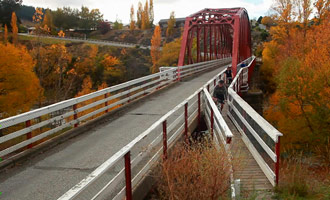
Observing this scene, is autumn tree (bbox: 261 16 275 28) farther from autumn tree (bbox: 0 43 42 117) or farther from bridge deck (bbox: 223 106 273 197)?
bridge deck (bbox: 223 106 273 197)

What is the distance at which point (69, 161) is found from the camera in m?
6.74

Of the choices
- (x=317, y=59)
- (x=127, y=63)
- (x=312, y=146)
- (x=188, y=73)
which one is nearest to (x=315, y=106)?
(x=312, y=146)

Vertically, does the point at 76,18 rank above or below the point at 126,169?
above

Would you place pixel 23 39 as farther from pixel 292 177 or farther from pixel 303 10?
pixel 292 177

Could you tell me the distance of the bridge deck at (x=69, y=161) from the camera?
539cm

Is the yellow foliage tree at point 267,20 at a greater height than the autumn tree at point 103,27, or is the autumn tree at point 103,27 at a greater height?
the autumn tree at point 103,27

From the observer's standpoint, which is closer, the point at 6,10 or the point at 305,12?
the point at 305,12

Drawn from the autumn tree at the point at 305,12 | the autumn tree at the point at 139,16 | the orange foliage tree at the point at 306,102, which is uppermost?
the autumn tree at the point at 139,16

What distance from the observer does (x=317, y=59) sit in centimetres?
2433

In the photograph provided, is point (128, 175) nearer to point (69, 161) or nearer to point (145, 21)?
point (69, 161)

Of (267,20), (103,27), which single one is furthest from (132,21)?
(267,20)

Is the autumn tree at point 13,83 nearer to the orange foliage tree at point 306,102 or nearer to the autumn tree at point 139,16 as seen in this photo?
the orange foliage tree at point 306,102

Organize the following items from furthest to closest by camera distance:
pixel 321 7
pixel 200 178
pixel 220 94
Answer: pixel 321 7 < pixel 220 94 < pixel 200 178

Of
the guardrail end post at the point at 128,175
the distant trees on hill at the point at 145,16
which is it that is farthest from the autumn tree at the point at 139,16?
the guardrail end post at the point at 128,175
